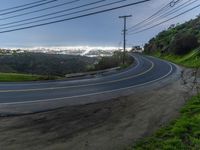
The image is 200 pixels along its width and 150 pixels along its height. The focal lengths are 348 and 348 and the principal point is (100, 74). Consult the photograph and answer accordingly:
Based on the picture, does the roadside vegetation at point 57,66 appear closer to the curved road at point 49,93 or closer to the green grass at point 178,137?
the curved road at point 49,93

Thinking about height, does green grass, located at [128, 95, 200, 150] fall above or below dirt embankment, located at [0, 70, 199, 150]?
above

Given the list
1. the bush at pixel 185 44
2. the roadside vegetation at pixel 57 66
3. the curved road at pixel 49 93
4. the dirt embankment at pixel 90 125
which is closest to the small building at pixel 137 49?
the roadside vegetation at pixel 57 66

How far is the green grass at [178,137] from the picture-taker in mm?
10947

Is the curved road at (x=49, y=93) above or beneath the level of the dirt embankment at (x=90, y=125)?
beneath

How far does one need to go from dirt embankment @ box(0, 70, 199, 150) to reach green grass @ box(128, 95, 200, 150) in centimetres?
58

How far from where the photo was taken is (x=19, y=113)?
58.5 ft

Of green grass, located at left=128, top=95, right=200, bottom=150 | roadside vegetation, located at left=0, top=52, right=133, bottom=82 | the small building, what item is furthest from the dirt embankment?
the small building

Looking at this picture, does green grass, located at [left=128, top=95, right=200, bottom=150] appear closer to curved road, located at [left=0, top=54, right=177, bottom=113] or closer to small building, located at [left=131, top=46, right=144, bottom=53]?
curved road, located at [left=0, top=54, right=177, bottom=113]

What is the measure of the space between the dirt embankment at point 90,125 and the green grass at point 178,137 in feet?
1.91

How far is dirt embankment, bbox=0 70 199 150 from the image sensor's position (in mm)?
11673

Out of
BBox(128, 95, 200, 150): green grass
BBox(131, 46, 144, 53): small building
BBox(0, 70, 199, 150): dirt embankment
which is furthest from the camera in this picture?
BBox(131, 46, 144, 53): small building

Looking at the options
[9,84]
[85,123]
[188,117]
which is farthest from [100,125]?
[9,84]

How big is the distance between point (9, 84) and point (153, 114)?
52.2 ft

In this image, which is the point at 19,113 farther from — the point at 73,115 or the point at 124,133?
the point at 124,133
